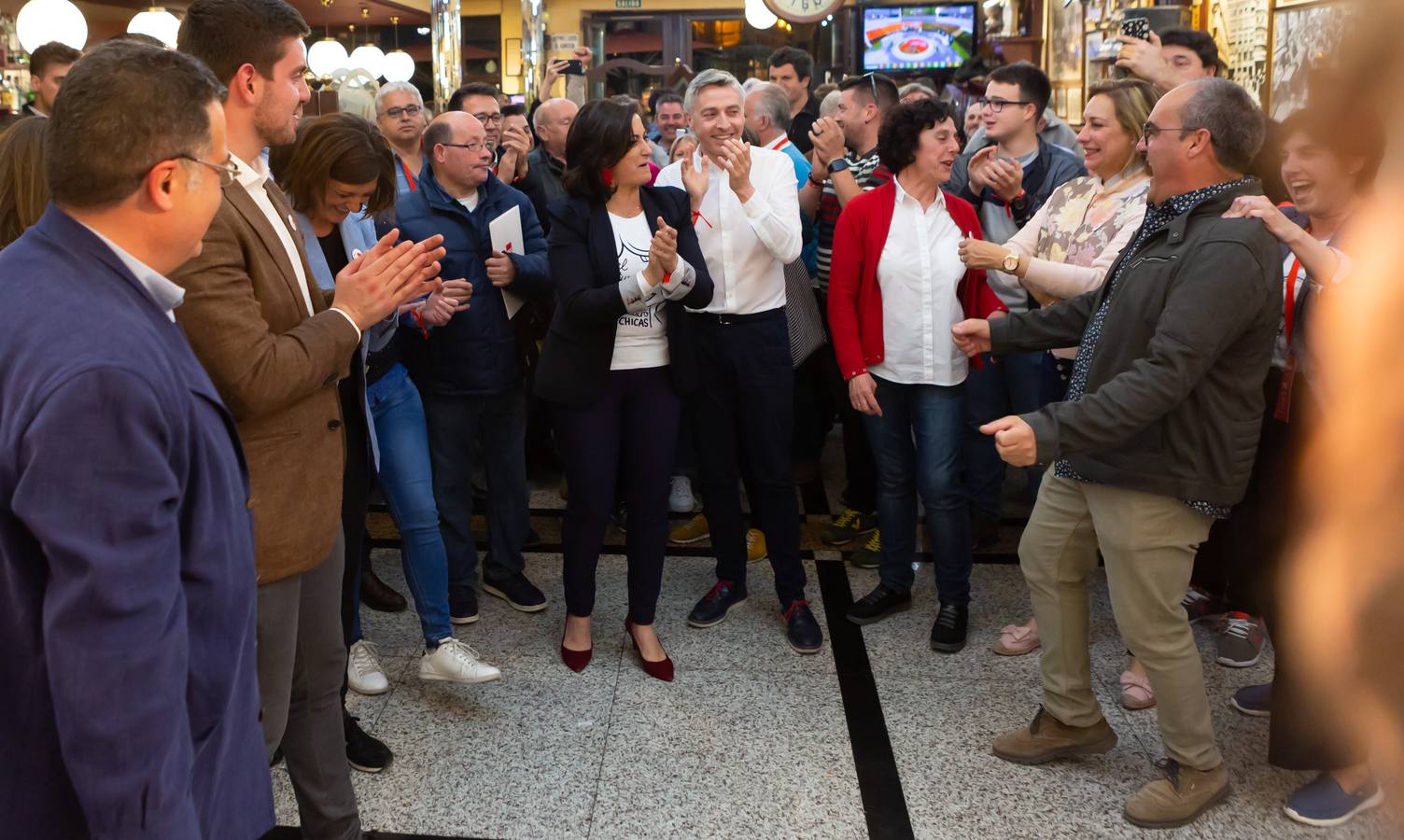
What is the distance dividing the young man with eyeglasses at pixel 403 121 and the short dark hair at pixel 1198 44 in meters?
2.65

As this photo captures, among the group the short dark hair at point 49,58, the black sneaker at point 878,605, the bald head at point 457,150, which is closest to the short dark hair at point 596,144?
the bald head at point 457,150

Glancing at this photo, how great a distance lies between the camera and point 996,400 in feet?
12.1

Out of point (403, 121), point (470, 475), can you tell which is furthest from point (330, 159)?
point (403, 121)

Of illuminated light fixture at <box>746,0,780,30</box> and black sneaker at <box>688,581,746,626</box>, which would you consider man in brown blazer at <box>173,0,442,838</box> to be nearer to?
black sneaker at <box>688,581,746,626</box>

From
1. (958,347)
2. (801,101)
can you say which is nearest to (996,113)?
(958,347)

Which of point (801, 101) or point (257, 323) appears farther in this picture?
point (801, 101)

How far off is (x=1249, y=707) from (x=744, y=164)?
193 centimetres

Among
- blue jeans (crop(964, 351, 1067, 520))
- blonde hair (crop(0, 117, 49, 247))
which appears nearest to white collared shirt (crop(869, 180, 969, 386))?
blue jeans (crop(964, 351, 1067, 520))

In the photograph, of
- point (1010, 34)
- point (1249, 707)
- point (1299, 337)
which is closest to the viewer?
point (1299, 337)

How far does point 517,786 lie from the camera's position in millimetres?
2480

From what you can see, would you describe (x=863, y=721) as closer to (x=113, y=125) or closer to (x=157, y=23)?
(x=113, y=125)

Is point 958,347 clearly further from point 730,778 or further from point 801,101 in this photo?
point 801,101

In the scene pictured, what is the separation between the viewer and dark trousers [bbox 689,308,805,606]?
125 inches

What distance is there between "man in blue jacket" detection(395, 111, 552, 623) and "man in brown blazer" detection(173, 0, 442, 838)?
4.04ft
